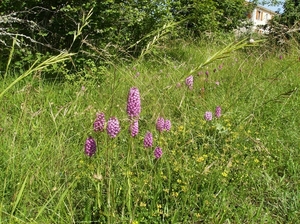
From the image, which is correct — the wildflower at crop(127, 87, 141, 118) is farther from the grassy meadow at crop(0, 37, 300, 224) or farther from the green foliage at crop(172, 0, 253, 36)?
the green foliage at crop(172, 0, 253, 36)

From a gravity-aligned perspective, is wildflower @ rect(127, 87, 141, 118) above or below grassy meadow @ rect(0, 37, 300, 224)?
above

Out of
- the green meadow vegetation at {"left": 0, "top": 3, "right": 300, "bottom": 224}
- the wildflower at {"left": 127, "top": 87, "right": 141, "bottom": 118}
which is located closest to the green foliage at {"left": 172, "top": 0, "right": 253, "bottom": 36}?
the green meadow vegetation at {"left": 0, "top": 3, "right": 300, "bottom": 224}

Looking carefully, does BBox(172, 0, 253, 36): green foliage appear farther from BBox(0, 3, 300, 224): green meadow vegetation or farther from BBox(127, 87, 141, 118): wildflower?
BBox(127, 87, 141, 118): wildflower

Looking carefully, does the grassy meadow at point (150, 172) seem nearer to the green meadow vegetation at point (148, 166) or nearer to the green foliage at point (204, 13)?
the green meadow vegetation at point (148, 166)

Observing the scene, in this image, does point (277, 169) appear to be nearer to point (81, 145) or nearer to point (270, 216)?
point (270, 216)

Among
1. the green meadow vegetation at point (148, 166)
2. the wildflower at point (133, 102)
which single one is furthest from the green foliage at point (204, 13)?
the wildflower at point (133, 102)

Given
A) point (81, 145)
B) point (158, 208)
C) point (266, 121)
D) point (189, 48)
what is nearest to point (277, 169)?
point (266, 121)

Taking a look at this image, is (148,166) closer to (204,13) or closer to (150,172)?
(150,172)

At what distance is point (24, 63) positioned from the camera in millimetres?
3646

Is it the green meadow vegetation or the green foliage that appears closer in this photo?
the green meadow vegetation

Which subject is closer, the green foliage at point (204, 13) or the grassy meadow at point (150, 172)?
the grassy meadow at point (150, 172)

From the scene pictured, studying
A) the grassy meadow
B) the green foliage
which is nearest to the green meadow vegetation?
the grassy meadow

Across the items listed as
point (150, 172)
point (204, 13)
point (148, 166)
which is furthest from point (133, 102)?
point (204, 13)

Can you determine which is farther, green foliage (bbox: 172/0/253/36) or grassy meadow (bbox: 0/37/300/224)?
green foliage (bbox: 172/0/253/36)
